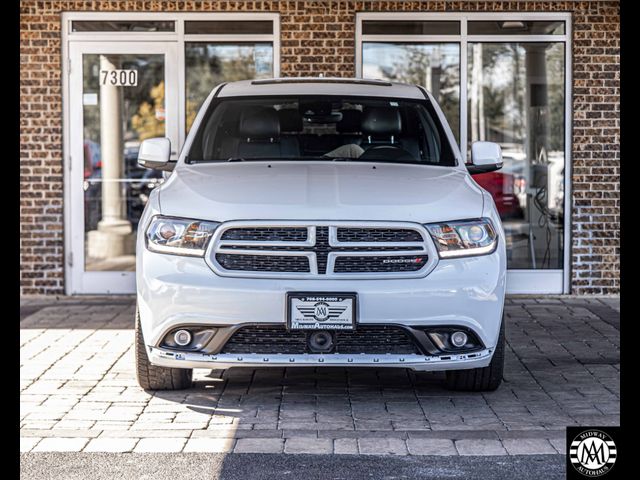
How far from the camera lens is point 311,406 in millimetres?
5988

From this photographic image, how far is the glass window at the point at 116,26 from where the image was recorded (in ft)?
34.2

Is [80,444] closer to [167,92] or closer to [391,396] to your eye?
[391,396]

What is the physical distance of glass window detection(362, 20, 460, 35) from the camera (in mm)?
10469

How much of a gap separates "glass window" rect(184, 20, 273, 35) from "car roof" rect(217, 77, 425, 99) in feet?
10.2

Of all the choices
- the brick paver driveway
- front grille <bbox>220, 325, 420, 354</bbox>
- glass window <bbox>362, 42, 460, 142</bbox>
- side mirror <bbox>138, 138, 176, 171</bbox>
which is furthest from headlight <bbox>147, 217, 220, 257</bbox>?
glass window <bbox>362, 42, 460, 142</bbox>

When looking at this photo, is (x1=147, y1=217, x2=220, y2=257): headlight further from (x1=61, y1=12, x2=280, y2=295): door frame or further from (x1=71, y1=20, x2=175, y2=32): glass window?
(x1=71, y1=20, x2=175, y2=32): glass window

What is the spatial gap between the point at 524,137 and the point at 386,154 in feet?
13.6

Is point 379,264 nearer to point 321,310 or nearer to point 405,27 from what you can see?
point 321,310

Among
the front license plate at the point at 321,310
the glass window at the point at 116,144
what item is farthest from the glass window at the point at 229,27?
the front license plate at the point at 321,310

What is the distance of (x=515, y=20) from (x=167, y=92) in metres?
3.34

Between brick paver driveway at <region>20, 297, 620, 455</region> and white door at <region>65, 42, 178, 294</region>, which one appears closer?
brick paver driveway at <region>20, 297, 620, 455</region>
